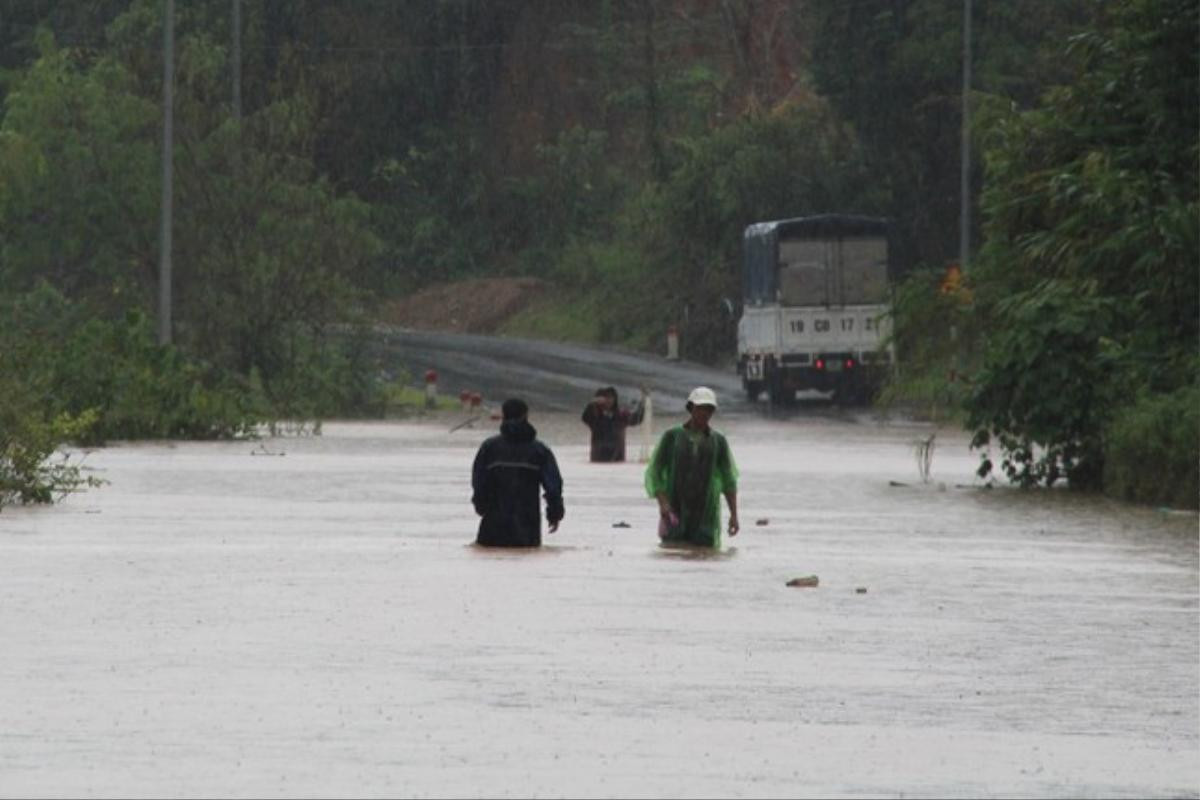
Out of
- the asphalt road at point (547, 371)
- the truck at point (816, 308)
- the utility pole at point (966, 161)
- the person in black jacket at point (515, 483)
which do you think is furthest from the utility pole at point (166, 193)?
the person in black jacket at point (515, 483)

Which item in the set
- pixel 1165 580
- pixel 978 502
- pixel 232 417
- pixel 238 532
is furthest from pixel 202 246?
pixel 1165 580

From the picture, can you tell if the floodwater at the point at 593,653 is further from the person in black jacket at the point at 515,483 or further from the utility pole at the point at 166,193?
the utility pole at the point at 166,193

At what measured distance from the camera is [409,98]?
100125 mm

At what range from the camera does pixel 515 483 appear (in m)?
24.5

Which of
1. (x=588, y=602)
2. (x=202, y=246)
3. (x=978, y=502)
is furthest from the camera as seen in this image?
(x=202, y=246)

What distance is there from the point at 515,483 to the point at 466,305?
72.0 metres

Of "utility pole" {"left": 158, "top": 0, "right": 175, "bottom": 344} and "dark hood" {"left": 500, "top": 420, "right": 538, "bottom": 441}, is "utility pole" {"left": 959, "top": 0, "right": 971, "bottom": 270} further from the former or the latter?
"dark hood" {"left": 500, "top": 420, "right": 538, "bottom": 441}

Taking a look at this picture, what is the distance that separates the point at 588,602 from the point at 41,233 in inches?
2209

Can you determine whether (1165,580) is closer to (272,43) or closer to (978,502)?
(978,502)

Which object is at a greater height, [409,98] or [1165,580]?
[409,98]

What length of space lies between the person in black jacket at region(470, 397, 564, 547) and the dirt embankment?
6872 cm

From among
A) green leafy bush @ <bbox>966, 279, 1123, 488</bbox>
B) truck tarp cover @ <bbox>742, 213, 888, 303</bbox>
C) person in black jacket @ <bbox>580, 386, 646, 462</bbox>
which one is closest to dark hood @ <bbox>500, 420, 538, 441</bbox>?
green leafy bush @ <bbox>966, 279, 1123, 488</bbox>

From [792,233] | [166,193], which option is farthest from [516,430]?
[792,233]

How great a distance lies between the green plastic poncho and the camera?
24.0m
